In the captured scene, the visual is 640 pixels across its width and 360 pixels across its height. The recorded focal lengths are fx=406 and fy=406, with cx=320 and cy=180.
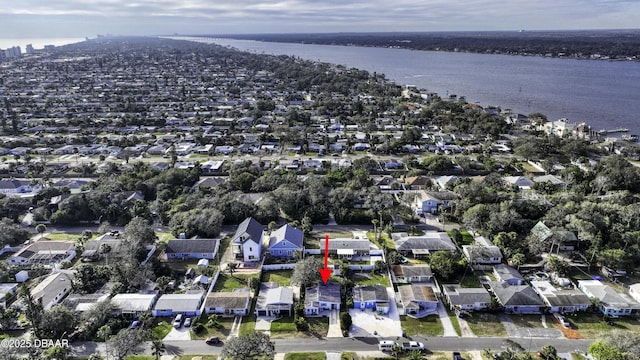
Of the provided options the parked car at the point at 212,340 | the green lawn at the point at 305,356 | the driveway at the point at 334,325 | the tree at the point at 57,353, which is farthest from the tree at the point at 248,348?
the tree at the point at 57,353

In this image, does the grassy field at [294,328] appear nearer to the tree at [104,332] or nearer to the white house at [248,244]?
the white house at [248,244]

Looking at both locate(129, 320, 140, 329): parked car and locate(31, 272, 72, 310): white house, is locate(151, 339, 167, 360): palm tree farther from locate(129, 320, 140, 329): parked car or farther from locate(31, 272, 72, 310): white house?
locate(31, 272, 72, 310): white house

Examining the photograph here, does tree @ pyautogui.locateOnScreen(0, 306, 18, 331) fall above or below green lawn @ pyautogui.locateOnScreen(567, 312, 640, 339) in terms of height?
above

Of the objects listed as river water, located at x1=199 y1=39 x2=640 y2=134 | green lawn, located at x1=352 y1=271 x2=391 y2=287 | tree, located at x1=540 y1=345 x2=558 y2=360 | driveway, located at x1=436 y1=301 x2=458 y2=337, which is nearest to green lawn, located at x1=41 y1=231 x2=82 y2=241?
green lawn, located at x1=352 y1=271 x2=391 y2=287

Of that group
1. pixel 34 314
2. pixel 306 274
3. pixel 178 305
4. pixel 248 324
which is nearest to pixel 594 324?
pixel 306 274

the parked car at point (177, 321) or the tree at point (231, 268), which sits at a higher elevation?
the tree at point (231, 268)

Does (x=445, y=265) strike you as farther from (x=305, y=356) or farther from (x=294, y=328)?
(x=305, y=356)

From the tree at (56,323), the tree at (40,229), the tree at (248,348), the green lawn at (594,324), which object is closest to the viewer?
the tree at (248,348)
